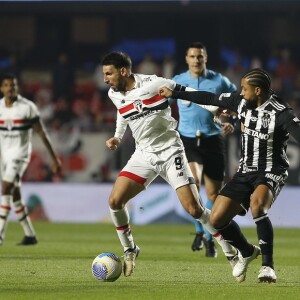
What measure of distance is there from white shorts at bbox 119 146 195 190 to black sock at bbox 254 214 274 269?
1.05m

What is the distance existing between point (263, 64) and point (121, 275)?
13.9 meters

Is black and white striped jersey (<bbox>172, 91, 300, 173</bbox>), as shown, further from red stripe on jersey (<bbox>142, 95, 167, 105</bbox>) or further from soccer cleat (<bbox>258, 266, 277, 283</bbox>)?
soccer cleat (<bbox>258, 266, 277, 283</bbox>)

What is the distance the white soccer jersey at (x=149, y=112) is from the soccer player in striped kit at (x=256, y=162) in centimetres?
50

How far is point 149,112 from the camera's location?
9.52 m

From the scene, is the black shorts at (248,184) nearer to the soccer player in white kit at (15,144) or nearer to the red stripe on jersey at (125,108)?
the red stripe on jersey at (125,108)

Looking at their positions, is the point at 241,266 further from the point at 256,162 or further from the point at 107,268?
the point at 107,268

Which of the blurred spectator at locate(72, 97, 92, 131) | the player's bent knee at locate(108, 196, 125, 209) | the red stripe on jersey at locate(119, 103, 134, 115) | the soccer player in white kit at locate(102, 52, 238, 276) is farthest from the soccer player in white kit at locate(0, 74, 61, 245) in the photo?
the blurred spectator at locate(72, 97, 92, 131)

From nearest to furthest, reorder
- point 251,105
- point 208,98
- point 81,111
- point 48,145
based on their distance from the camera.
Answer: point 251,105, point 208,98, point 48,145, point 81,111

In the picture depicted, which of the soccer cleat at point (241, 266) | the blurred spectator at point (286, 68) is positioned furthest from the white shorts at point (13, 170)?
the blurred spectator at point (286, 68)

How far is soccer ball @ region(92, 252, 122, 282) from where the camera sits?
28.9 feet

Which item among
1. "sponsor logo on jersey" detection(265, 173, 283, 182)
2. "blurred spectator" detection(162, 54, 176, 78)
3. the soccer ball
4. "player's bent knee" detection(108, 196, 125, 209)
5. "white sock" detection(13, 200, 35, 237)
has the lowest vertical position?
"white sock" detection(13, 200, 35, 237)

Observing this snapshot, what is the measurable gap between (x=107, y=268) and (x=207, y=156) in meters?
3.74

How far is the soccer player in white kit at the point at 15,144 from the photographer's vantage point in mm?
13641

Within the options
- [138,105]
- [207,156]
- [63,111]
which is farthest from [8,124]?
[63,111]
